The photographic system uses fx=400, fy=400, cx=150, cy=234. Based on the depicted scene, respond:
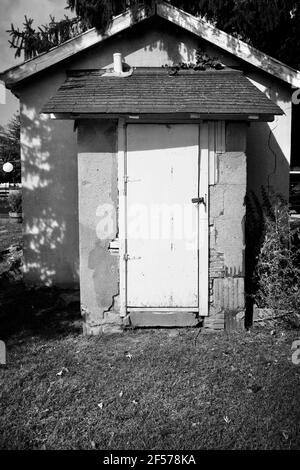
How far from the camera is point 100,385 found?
414cm

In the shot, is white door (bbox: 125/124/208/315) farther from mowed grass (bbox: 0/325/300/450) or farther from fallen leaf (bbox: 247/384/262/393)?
fallen leaf (bbox: 247/384/262/393)

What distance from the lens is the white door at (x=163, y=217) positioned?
17.5 ft

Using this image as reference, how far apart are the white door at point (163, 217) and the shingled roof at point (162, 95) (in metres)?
0.30

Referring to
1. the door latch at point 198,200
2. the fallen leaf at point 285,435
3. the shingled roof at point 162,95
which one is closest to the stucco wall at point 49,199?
the shingled roof at point 162,95

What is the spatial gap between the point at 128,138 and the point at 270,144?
333 centimetres

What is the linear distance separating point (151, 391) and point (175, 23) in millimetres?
5779

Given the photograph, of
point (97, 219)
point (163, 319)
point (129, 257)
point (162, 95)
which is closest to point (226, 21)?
point (162, 95)

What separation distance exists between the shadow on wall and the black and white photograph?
0.03m

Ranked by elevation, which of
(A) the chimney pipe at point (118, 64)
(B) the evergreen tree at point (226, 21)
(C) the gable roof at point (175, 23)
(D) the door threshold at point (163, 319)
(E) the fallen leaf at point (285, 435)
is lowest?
(E) the fallen leaf at point (285, 435)

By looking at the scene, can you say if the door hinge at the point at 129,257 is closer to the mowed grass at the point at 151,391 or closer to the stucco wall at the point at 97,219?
the stucco wall at the point at 97,219

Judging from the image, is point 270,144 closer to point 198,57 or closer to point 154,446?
point 198,57

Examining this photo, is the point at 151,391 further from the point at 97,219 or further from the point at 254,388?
the point at 97,219

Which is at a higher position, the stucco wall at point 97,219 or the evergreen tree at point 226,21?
the evergreen tree at point 226,21

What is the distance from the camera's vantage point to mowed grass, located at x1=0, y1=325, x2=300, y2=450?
3.34 metres
